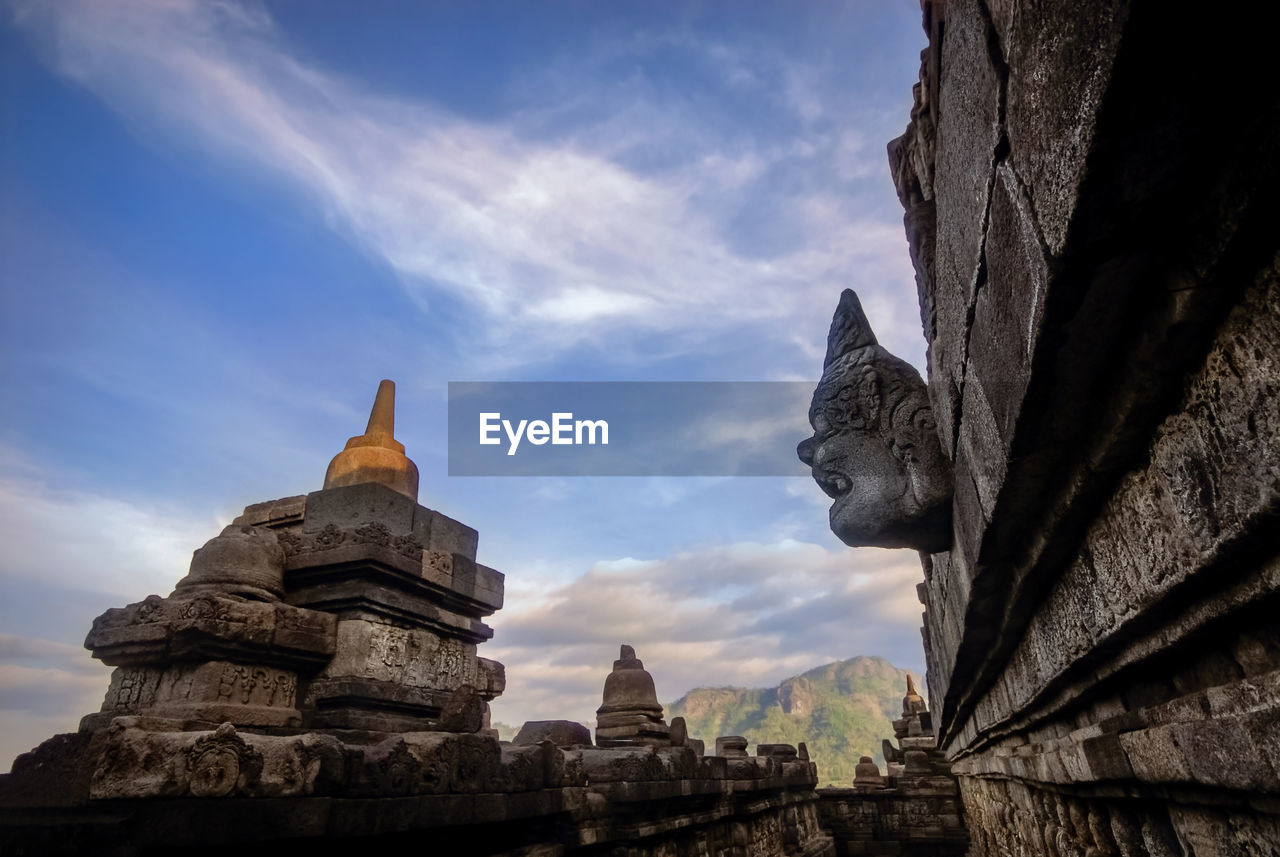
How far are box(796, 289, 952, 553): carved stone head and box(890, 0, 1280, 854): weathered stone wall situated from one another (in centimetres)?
34

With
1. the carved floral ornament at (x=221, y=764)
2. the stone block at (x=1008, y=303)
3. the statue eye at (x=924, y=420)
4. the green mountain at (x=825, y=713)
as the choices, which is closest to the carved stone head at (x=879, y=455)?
the statue eye at (x=924, y=420)

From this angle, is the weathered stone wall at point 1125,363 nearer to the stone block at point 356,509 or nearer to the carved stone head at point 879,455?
the carved stone head at point 879,455

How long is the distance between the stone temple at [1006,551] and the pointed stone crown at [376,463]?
0.69 metres

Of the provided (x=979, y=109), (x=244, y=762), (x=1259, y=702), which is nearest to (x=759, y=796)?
(x=244, y=762)

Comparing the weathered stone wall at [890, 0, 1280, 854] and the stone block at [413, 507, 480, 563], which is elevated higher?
the stone block at [413, 507, 480, 563]

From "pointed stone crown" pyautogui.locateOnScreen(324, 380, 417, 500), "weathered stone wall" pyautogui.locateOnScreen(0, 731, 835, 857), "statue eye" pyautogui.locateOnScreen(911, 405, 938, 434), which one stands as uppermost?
"pointed stone crown" pyautogui.locateOnScreen(324, 380, 417, 500)

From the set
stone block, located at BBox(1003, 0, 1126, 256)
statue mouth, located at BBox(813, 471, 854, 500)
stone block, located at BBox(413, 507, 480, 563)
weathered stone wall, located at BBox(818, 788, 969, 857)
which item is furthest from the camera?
weathered stone wall, located at BBox(818, 788, 969, 857)

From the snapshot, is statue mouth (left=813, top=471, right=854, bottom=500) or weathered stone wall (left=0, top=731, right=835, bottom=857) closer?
weathered stone wall (left=0, top=731, right=835, bottom=857)

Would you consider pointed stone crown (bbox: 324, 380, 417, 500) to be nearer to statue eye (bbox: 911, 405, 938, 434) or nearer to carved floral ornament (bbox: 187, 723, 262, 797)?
carved floral ornament (bbox: 187, 723, 262, 797)

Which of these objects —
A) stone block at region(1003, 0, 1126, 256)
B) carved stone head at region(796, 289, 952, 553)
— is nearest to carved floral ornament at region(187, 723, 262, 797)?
carved stone head at region(796, 289, 952, 553)

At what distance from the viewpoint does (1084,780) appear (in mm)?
2541

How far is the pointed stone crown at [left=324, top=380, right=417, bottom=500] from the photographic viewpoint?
577 cm

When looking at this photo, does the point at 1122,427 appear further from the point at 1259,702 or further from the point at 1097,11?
the point at 1097,11

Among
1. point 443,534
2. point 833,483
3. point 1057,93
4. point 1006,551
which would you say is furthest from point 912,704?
point 1057,93
